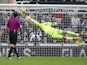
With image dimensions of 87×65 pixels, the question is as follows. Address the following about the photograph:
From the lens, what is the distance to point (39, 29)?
19781mm

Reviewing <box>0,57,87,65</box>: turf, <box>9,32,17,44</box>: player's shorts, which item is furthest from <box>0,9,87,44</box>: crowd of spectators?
<box>9,32,17,44</box>: player's shorts

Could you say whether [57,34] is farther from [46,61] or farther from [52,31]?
[46,61]

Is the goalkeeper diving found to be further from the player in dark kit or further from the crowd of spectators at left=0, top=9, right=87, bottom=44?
the player in dark kit

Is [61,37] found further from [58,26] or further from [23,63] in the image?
[23,63]

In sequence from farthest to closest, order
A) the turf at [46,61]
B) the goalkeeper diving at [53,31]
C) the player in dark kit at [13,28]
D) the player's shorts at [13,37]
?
the goalkeeper diving at [53,31], the player's shorts at [13,37], the player in dark kit at [13,28], the turf at [46,61]

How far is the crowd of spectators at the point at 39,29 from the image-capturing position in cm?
1973

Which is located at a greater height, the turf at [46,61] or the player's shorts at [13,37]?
the player's shorts at [13,37]

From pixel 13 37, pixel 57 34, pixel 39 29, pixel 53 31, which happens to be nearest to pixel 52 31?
pixel 53 31

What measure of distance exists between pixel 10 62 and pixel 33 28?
11.9ft

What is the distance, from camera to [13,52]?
19.3 m

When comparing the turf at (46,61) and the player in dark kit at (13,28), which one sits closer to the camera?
the turf at (46,61)

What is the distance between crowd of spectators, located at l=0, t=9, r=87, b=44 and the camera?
19.7m

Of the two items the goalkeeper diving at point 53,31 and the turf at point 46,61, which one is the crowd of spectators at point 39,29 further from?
the turf at point 46,61

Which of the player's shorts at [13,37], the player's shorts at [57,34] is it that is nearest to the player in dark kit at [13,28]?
the player's shorts at [13,37]
